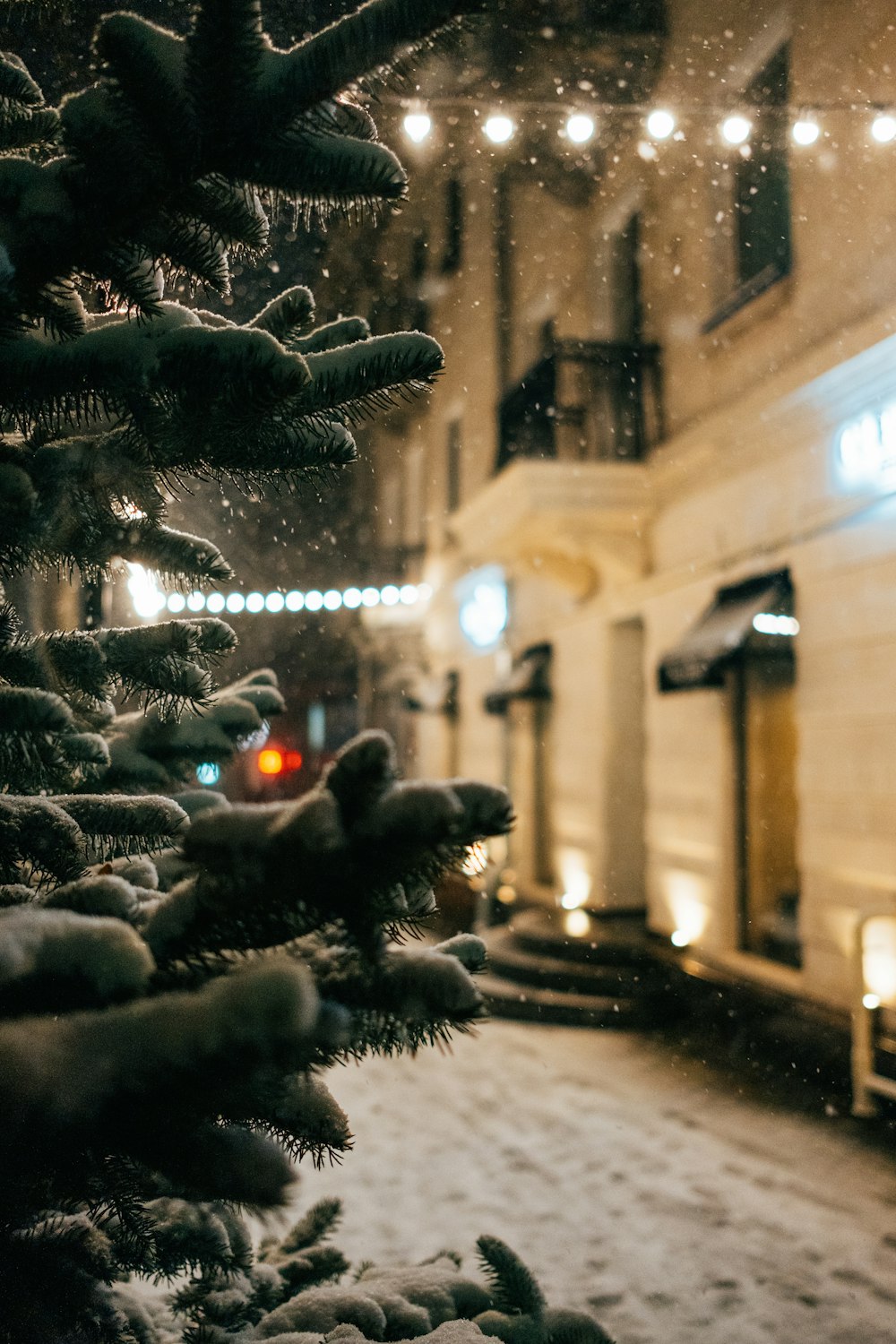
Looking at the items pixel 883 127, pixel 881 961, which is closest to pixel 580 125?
pixel 883 127

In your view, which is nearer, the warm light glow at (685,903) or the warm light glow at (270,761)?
the warm light glow at (685,903)

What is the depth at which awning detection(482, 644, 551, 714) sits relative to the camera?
1160 centimetres

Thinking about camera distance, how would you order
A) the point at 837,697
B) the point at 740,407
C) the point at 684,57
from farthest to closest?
the point at 684,57, the point at 740,407, the point at 837,697

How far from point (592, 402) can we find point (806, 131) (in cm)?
340

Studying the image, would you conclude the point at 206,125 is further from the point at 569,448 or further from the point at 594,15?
the point at 569,448

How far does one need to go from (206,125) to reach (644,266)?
32.7 feet

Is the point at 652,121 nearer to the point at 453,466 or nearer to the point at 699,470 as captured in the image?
the point at 699,470

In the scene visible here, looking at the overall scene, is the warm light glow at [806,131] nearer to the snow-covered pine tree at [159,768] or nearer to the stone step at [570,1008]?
the stone step at [570,1008]

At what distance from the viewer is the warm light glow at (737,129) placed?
7711mm

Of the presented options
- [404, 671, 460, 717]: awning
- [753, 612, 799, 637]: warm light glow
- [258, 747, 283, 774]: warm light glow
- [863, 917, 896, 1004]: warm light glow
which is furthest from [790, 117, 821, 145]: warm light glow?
[258, 747, 283, 774]: warm light glow

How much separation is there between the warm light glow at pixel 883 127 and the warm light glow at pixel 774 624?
322 cm

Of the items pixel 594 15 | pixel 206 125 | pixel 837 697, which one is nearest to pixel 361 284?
pixel 594 15

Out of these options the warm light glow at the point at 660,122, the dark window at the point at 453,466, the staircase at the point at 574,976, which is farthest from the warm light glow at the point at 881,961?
the dark window at the point at 453,466

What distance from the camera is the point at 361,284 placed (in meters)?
7.06
